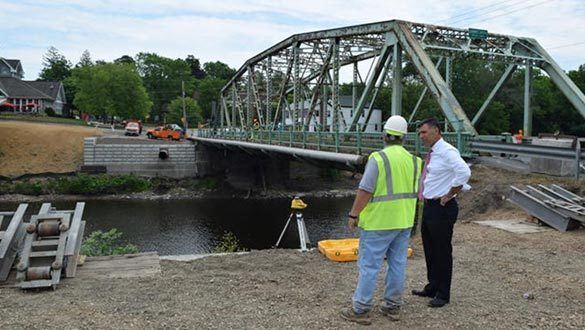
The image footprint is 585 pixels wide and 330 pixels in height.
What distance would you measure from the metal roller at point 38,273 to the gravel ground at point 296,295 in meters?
0.20

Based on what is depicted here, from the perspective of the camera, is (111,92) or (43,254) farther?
(111,92)

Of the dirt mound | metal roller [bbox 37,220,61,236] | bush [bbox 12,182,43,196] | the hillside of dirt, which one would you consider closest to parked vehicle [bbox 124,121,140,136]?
the hillside of dirt

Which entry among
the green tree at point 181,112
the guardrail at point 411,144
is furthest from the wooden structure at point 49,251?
the green tree at point 181,112

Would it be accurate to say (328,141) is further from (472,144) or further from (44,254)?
(44,254)

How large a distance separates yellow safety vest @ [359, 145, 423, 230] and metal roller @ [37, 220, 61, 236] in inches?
153

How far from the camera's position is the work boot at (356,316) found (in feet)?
13.6

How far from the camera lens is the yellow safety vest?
4.18 m

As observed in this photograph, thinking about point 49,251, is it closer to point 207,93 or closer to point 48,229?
point 48,229

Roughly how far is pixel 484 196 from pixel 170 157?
2993cm

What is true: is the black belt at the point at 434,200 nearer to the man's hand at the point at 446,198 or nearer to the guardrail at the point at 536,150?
the man's hand at the point at 446,198

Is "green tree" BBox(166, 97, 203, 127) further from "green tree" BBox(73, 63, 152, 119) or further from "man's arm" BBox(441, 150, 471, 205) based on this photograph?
"man's arm" BBox(441, 150, 471, 205)

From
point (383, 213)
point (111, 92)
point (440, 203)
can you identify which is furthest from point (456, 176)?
point (111, 92)

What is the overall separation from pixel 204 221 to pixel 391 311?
20.5 m

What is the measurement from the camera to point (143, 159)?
3581cm
